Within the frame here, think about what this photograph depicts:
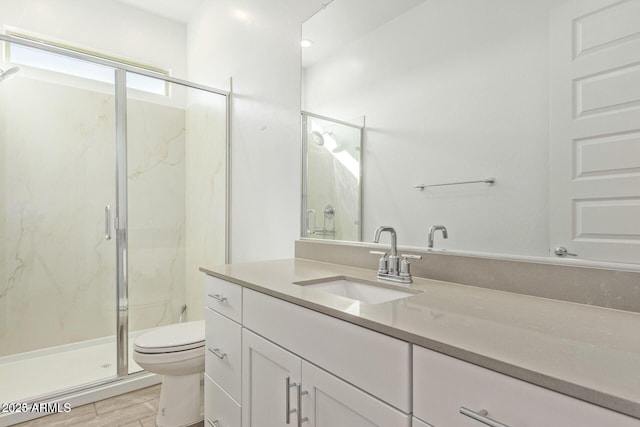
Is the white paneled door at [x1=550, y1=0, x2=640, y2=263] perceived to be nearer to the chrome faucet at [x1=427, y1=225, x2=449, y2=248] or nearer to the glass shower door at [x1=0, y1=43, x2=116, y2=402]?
the chrome faucet at [x1=427, y1=225, x2=449, y2=248]

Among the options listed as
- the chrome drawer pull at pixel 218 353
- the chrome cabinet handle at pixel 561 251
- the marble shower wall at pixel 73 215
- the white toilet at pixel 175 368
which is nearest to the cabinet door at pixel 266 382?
the chrome drawer pull at pixel 218 353

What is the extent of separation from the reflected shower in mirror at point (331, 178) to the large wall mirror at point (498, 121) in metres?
0.03

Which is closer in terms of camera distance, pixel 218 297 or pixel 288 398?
pixel 288 398

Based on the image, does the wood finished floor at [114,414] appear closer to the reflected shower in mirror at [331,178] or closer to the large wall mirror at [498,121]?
the reflected shower in mirror at [331,178]

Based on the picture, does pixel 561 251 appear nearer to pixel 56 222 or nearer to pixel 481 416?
pixel 481 416

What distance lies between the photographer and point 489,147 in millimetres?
1116

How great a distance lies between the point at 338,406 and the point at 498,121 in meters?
0.98

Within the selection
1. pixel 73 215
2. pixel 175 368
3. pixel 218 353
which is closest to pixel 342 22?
pixel 218 353

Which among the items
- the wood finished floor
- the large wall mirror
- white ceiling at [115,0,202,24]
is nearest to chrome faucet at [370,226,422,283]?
the large wall mirror

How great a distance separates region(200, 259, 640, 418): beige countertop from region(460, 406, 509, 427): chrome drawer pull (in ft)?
0.26

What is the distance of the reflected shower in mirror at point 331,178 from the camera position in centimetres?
160

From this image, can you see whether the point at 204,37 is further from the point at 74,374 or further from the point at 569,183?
the point at 569,183

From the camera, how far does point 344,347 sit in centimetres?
81

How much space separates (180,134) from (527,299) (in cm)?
292
